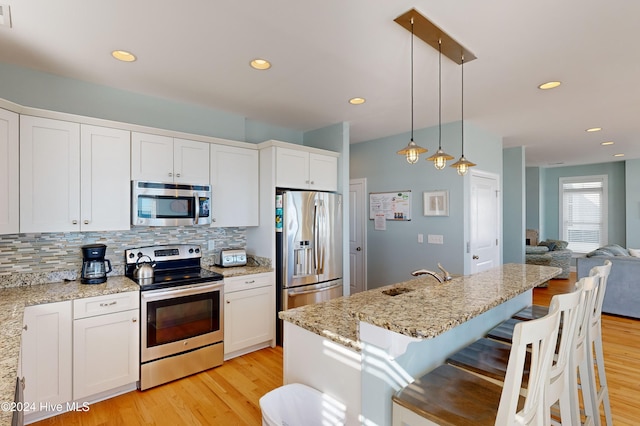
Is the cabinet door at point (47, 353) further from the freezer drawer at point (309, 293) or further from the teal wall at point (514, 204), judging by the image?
the teal wall at point (514, 204)

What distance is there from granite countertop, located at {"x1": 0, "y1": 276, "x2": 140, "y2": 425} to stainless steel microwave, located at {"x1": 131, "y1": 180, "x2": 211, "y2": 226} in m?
0.57

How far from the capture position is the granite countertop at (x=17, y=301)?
113 cm

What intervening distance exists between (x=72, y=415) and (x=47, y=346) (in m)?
0.55

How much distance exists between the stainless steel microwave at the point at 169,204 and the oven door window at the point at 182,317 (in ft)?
2.30

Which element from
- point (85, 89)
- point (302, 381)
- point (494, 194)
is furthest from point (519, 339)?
point (494, 194)

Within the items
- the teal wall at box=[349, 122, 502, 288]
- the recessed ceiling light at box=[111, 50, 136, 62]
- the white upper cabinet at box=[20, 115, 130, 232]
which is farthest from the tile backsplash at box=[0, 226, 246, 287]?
the teal wall at box=[349, 122, 502, 288]

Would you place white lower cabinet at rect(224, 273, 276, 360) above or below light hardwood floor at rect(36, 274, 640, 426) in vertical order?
above

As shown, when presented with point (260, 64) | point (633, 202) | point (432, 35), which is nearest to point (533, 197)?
point (633, 202)

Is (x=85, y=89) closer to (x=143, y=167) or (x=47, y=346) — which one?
(x=143, y=167)

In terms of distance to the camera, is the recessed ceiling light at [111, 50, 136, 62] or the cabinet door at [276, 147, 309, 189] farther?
the cabinet door at [276, 147, 309, 189]

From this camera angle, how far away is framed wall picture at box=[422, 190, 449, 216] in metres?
4.20

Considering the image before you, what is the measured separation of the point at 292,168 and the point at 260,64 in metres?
1.30

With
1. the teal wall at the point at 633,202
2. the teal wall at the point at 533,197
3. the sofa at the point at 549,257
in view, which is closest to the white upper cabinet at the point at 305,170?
the sofa at the point at 549,257

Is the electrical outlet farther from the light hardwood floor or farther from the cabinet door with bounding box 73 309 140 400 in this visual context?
the cabinet door with bounding box 73 309 140 400
